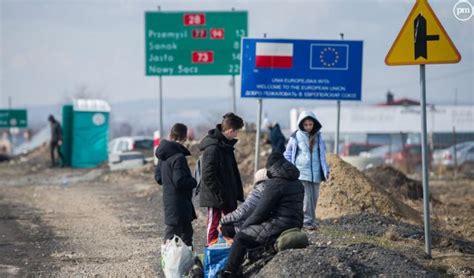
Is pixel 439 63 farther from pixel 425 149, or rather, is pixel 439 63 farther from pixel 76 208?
pixel 76 208

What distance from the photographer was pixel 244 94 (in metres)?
17.8

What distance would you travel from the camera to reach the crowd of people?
30.4ft

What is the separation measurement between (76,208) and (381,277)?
12.1 meters

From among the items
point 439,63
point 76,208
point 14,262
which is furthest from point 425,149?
point 76,208

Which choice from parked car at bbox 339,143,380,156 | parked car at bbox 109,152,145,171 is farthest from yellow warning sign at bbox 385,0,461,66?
parked car at bbox 339,143,380,156

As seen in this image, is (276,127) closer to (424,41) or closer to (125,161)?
(125,161)

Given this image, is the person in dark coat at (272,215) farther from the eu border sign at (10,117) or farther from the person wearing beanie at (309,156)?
the eu border sign at (10,117)

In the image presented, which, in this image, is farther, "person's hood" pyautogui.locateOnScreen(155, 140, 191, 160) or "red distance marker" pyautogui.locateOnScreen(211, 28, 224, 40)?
"red distance marker" pyautogui.locateOnScreen(211, 28, 224, 40)

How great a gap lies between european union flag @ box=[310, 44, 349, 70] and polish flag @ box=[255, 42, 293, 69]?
1.54ft

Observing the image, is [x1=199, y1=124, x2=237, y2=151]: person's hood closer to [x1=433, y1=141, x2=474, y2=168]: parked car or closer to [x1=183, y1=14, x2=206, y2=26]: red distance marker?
[x1=183, y1=14, x2=206, y2=26]: red distance marker

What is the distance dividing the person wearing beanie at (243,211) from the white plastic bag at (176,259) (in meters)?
0.49

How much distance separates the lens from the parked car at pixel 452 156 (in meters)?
38.0

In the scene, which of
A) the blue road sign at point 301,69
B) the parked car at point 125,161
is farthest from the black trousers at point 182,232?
the parked car at point 125,161

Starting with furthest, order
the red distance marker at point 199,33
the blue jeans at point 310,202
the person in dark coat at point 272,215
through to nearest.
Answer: the red distance marker at point 199,33 < the blue jeans at point 310,202 < the person in dark coat at point 272,215
